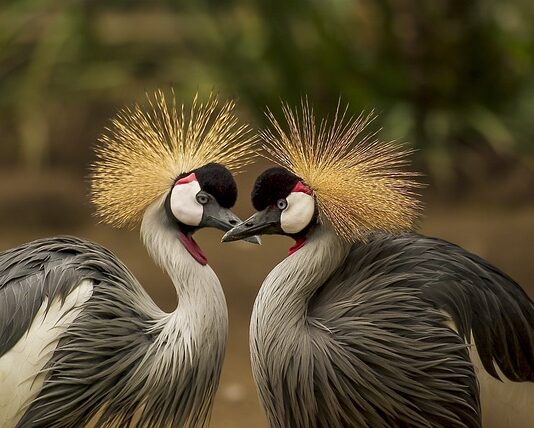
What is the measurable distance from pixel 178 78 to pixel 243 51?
1.16ft

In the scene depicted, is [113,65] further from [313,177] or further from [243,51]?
[313,177]

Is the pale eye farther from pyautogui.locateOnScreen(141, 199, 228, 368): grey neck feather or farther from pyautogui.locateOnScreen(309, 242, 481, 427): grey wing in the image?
pyautogui.locateOnScreen(309, 242, 481, 427): grey wing

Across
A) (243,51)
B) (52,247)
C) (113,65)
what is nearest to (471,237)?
(243,51)

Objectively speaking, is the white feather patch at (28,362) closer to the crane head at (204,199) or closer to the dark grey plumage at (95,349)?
the dark grey plumage at (95,349)

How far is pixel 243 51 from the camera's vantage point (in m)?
4.94

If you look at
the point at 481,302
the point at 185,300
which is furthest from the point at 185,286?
the point at 481,302

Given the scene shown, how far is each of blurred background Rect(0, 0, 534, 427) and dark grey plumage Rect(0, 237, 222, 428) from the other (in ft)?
5.80

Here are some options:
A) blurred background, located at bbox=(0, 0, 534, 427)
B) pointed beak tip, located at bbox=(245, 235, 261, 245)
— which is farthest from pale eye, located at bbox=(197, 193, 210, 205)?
blurred background, located at bbox=(0, 0, 534, 427)

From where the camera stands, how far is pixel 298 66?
15.3 ft

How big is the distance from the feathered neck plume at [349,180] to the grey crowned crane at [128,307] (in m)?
0.16

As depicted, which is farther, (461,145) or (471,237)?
(461,145)

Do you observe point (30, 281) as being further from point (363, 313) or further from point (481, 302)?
Answer: point (481, 302)

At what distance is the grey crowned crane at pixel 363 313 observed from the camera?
2.24 meters

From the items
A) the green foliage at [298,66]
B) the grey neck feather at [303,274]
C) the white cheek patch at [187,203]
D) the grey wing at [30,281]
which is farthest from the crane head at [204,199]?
the green foliage at [298,66]
